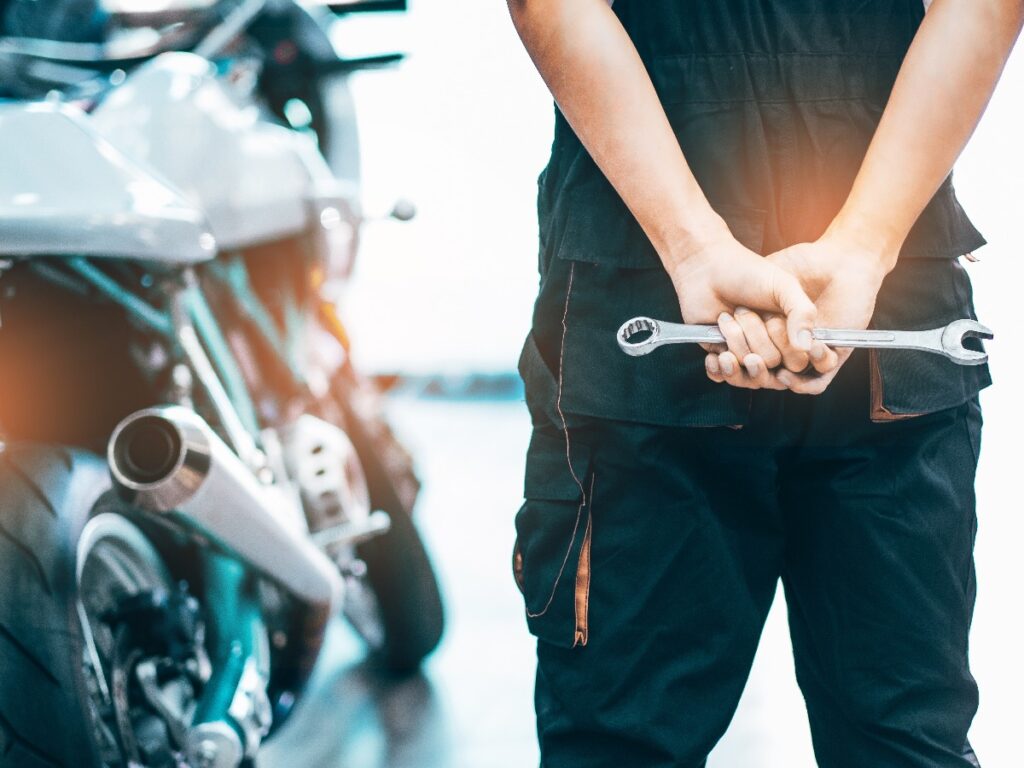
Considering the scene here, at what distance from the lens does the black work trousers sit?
73 centimetres

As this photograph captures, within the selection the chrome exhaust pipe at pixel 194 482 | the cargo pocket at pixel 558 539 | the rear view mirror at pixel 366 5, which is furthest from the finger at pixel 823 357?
the rear view mirror at pixel 366 5

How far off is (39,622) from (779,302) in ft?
2.14

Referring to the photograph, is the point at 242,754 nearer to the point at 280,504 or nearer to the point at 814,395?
the point at 280,504

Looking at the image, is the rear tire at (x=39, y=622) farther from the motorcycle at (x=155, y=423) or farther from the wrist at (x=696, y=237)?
the wrist at (x=696, y=237)

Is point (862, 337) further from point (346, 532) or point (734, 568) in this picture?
point (346, 532)

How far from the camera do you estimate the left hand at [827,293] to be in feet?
2.13

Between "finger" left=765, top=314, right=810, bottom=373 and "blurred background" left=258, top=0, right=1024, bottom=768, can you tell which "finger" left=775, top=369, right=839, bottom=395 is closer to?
→ "finger" left=765, top=314, right=810, bottom=373

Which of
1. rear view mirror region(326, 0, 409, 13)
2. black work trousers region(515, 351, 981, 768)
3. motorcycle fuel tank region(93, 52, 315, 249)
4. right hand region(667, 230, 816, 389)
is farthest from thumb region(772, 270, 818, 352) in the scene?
rear view mirror region(326, 0, 409, 13)

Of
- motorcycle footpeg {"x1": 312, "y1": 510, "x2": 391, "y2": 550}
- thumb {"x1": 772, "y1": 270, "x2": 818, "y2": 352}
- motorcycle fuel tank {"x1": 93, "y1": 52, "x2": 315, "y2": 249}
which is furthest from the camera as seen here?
motorcycle footpeg {"x1": 312, "y1": 510, "x2": 391, "y2": 550}

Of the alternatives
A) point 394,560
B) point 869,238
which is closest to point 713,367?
point 869,238

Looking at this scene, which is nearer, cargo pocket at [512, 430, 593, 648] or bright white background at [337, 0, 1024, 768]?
cargo pocket at [512, 430, 593, 648]

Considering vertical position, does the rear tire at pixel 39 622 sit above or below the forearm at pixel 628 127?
below

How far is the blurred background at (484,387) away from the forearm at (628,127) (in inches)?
21.1

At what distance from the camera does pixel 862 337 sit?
2.13 feet
